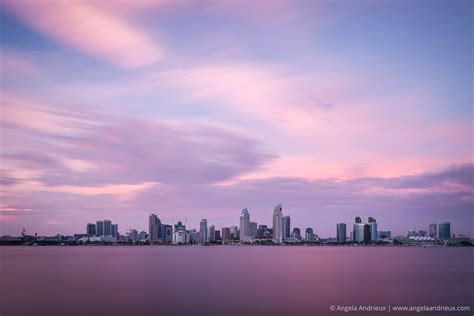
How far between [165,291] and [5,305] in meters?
18.5

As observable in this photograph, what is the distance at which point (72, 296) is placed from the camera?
56375 mm

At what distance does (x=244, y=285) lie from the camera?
67.9 m

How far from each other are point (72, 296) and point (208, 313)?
20120mm

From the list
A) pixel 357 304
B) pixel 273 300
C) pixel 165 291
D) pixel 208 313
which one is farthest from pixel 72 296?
pixel 357 304

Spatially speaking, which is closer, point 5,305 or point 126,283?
point 5,305

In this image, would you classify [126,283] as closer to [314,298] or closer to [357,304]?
[314,298]

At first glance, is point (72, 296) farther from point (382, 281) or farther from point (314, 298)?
point (382, 281)

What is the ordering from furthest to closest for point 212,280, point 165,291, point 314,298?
point 212,280 < point 165,291 < point 314,298

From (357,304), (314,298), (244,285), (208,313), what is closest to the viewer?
(208,313)

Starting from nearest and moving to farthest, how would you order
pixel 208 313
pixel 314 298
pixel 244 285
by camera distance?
pixel 208 313 < pixel 314 298 < pixel 244 285

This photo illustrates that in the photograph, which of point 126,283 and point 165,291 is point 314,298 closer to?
point 165,291

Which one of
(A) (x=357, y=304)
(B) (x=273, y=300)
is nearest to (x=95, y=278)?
(B) (x=273, y=300)

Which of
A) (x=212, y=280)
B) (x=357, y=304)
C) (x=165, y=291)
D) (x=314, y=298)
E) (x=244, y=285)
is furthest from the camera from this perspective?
(x=212, y=280)

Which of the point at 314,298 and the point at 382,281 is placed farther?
the point at 382,281
